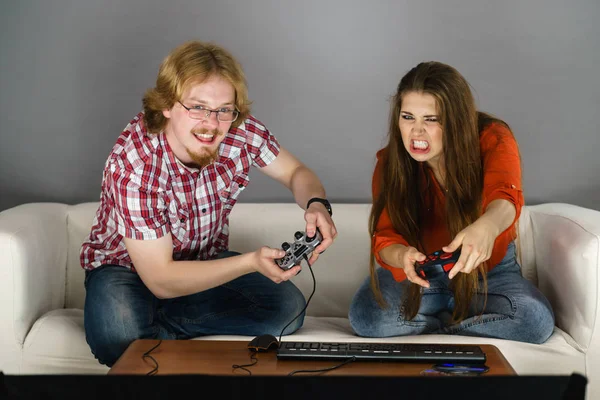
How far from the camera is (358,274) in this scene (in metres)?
2.30

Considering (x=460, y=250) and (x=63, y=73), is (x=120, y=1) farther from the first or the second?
(x=460, y=250)

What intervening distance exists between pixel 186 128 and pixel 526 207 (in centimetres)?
117

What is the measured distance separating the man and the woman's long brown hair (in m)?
0.20

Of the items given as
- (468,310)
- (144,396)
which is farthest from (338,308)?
(144,396)

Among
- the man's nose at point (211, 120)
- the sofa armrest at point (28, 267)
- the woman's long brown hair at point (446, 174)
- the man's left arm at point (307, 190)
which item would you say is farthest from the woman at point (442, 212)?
the sofa armrest at point (28, 267)

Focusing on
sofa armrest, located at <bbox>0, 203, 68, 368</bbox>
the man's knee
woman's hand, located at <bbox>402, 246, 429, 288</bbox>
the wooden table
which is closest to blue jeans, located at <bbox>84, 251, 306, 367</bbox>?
the man's knee

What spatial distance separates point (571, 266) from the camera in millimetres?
1934

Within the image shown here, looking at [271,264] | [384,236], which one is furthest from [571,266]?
[271,264]

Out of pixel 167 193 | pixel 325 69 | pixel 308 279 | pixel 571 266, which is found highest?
pixel 325 69

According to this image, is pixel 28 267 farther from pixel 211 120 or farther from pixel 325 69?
pixel 325 69

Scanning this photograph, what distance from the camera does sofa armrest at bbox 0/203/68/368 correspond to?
190 centimetres

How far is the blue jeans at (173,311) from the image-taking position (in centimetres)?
177

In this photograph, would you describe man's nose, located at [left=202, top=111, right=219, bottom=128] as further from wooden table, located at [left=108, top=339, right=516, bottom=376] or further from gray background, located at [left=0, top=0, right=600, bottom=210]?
→ gray background, located at [left=0, top=0, right=600, bottom=210]

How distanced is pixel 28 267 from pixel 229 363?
0.84m
